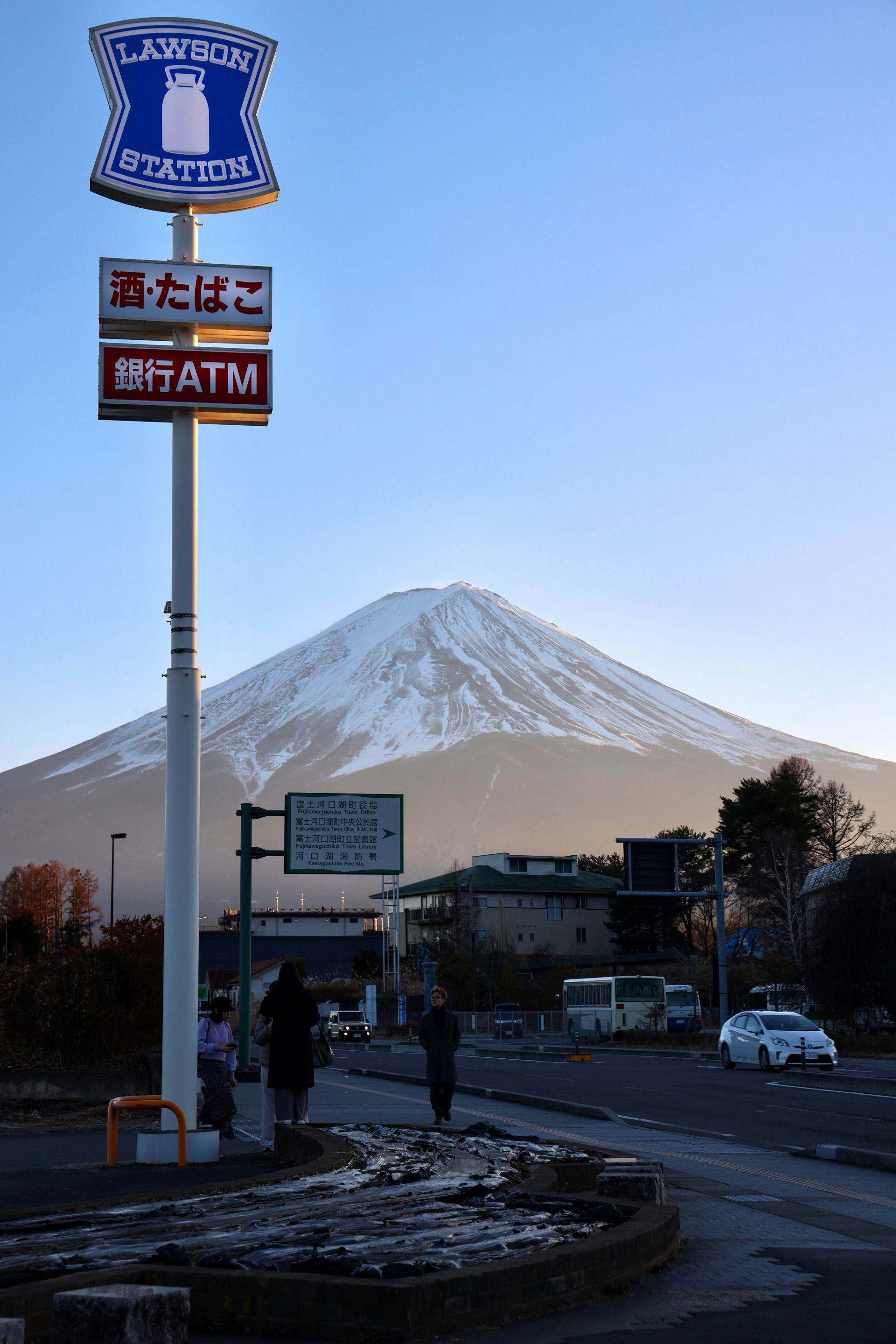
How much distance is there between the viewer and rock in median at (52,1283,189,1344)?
4445mm

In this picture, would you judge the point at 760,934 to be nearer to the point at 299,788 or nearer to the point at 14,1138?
the point at 14,1138

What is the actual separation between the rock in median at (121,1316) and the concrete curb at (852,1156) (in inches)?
364

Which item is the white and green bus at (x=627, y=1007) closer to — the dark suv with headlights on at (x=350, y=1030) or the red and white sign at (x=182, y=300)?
the dark suv with headlights on at (x=350, y=1030)

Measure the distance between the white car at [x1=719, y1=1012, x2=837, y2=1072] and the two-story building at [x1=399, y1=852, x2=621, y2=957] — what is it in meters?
65.4

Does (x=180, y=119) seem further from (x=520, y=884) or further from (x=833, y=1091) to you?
(x=520, y=884)

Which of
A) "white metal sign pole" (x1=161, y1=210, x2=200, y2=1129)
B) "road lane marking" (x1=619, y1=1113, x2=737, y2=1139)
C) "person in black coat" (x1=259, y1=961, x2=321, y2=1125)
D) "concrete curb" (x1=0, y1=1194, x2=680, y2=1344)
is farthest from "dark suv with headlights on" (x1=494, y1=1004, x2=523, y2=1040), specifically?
"concrete curb" (x1=0, y1=1194, x2=680, y2=1344)

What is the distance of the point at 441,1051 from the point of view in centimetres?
1510

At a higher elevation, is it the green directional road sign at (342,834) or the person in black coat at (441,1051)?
the green directional road sign at (342,834)

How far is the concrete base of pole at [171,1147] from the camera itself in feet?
35.2

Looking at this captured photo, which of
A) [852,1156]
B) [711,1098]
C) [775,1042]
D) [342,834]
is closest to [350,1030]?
[775,1042]

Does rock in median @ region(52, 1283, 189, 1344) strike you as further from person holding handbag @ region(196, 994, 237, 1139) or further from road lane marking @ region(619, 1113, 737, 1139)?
road lane marking @ region(619, 1113, 737, 1139)

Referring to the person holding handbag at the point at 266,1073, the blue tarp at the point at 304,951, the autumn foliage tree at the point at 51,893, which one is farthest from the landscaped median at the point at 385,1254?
the blue tarp at the point at 304,951

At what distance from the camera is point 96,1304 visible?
4.47 m

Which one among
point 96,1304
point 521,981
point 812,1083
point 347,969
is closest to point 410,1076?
point 812,1083
